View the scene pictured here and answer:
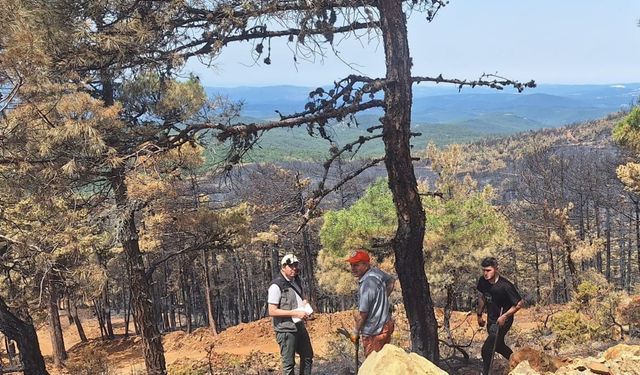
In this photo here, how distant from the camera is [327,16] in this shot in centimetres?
427

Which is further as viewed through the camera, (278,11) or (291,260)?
(291,260)

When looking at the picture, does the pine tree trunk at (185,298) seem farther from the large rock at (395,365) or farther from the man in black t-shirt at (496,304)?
the large rock at (395,365)

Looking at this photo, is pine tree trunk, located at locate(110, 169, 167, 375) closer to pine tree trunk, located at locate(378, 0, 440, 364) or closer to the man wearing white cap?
the man wearing white cap

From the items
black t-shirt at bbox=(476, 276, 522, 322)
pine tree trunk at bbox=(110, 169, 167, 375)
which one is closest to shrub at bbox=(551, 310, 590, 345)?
black t-shirt at bbox=(476, 276, 522, 322)

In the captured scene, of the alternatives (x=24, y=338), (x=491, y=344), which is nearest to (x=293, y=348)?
(x=491, y=344)

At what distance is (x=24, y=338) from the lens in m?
5.68

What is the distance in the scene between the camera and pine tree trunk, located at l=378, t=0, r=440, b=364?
436 cm

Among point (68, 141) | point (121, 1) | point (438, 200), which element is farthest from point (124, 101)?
point (438, 200)

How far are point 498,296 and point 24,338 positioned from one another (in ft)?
16.9

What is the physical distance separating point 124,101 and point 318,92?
196 inches

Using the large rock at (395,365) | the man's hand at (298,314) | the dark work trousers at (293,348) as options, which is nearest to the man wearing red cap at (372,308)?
the man's hand at (298,314)

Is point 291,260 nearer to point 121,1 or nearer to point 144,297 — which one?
point 121,1

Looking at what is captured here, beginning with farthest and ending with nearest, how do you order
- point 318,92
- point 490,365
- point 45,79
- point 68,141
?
point 68,141 → point 490,365 → point 45,79 → point 318,92

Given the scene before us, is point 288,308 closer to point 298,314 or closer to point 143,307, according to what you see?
point 298,314
